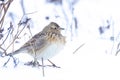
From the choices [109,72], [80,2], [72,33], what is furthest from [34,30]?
[109,72]

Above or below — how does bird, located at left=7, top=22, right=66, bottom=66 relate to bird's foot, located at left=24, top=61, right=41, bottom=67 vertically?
above

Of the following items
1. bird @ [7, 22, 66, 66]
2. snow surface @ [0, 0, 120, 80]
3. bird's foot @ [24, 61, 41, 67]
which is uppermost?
bird @ [7, 22, 66, 66]

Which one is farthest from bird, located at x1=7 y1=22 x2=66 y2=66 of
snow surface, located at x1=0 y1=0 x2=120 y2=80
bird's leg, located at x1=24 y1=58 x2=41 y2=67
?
snow surface, located at x1=0 y1=0 x2=120 y2=80

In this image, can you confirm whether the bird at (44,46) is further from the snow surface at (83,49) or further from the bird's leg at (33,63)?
the snow surface at (83,49)

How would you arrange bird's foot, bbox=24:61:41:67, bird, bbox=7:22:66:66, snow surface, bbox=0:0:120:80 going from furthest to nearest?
bird, bbox=7:22:66:66 < bird's foot, bbox=24:61:41:67 < snow surface, bbox=0:0:120:80

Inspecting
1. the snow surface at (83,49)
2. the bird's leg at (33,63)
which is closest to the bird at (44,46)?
the bird's leg at (33,63)

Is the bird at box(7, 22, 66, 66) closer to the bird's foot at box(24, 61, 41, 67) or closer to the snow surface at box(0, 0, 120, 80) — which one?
the bird's foot at box(24, 61, 41, 67)

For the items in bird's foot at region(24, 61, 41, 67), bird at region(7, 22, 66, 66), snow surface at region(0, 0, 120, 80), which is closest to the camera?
snow surface at region(0, 0, 120, 80)

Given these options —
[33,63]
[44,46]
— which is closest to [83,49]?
[44,46]
